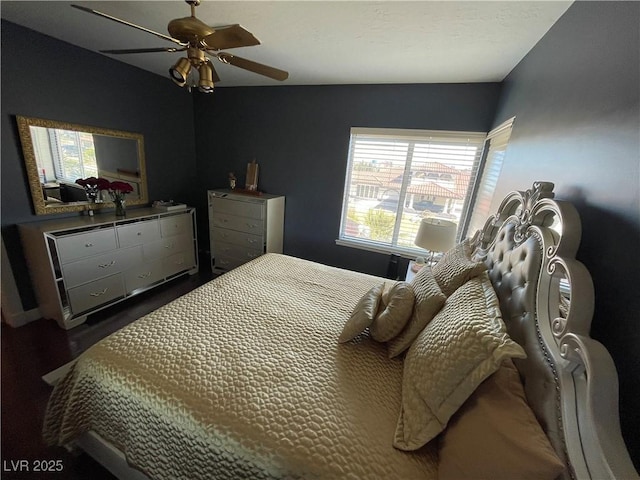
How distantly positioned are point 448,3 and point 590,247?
1390 millimetres

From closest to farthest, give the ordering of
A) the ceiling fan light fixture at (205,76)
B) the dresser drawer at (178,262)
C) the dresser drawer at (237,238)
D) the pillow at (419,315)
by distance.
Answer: the pillow at (419,315) → the ceiling fan light fixture at (205,76) → the dresser drawer at (178,262) → the dresser drawer at (237,238)

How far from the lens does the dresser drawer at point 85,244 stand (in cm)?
203

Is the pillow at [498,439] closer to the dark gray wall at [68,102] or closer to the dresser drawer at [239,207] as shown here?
the dresser drawer at [239,207]

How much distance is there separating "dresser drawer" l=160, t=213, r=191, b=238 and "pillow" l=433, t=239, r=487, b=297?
9.39 feet

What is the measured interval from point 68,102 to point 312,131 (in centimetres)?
234

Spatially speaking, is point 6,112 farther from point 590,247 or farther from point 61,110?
point 590,247

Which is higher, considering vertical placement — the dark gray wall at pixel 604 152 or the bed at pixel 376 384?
the dark gray wall at pixel 604 152

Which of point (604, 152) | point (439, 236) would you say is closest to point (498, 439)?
point (604, 152)

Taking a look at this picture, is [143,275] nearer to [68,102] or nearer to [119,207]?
[119,207]

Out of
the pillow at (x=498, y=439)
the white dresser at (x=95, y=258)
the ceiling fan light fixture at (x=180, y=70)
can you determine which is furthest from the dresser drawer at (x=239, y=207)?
the pillow at (x=498, y=439)

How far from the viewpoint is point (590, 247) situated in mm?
822

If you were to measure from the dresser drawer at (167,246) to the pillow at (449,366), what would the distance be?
2.87 meters

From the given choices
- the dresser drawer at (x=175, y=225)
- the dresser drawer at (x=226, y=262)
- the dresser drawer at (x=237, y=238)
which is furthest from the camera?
the dresser drawer at (x=226, y=262)

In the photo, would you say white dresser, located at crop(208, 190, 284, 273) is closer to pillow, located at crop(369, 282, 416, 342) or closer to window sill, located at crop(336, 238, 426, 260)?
window sill, located at crop(336, 238, 426, 260)
